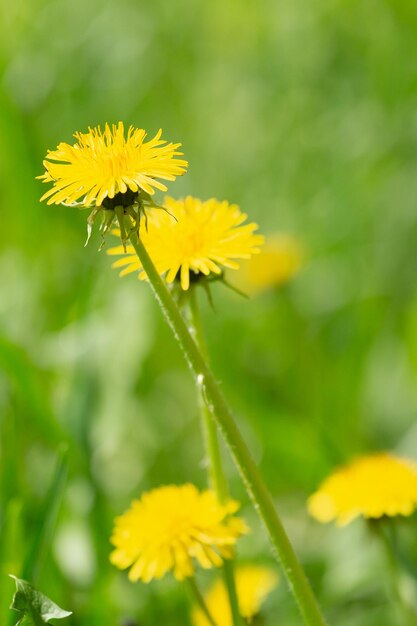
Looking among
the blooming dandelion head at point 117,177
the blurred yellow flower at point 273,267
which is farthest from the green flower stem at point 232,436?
the blurred yellow flower at point 273,267

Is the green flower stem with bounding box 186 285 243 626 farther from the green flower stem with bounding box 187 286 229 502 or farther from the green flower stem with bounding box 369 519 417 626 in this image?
the green flower stem with bounding box 369 519 417 626

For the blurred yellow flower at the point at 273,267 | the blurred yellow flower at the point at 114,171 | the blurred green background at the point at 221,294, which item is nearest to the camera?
the blurred yellow flower at the point at 114,171

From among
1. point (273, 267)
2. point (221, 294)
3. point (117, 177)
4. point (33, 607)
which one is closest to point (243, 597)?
point (33, 607)

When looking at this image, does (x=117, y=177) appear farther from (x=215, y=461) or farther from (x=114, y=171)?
(x=215, y=461)

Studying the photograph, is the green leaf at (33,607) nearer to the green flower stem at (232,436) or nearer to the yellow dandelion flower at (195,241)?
the green flower stem at (232,436)

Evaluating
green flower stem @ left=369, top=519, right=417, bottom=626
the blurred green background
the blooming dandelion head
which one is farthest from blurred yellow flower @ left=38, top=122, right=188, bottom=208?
green flower stem @ left=369, top=519, right=417, bottom=626
